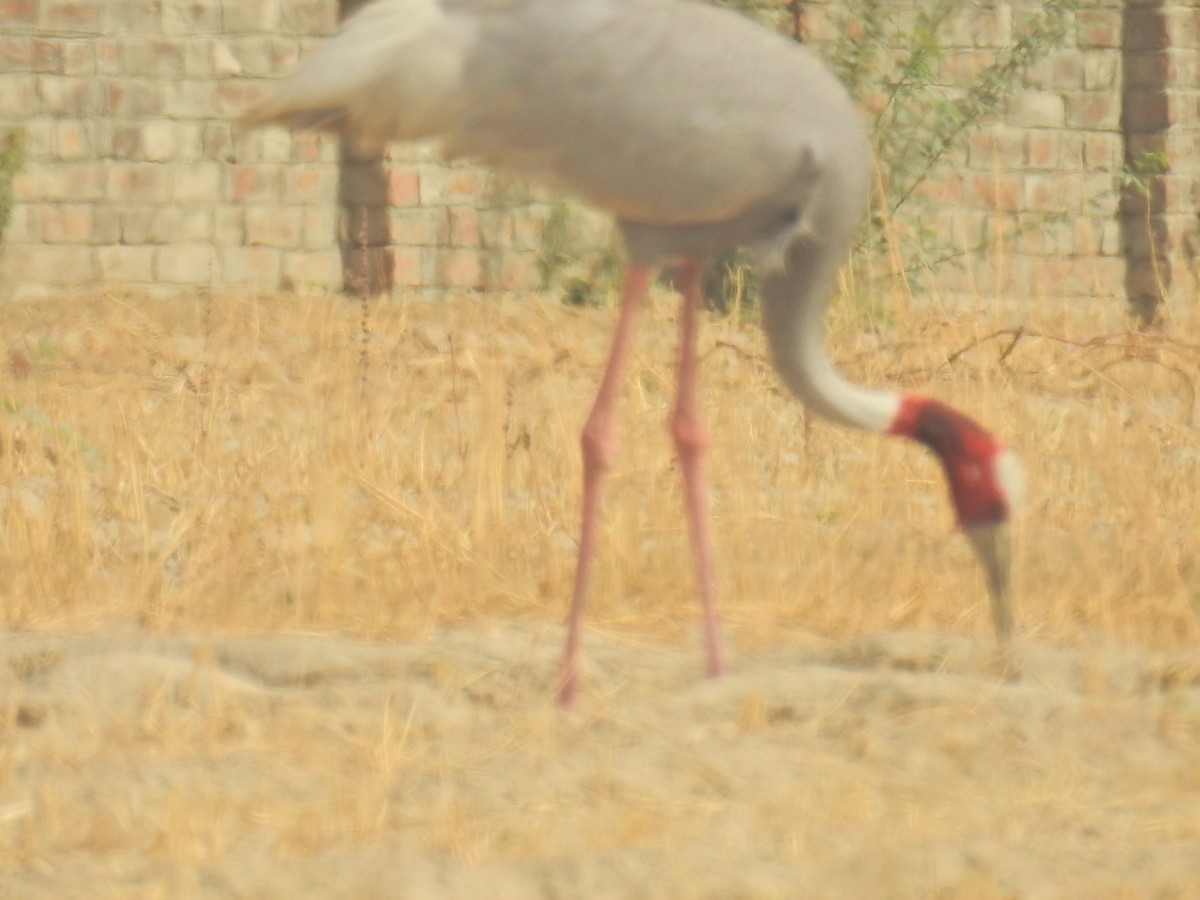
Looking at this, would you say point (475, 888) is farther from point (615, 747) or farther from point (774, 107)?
point (774, 107)

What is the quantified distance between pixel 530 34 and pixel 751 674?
Answer: 124 cm

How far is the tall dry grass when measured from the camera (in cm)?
466

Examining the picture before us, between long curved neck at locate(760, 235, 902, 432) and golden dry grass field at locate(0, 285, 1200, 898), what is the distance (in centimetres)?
44

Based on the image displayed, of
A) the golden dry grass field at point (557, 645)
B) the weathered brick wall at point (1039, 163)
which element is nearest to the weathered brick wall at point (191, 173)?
the weathered brick wall at point (1039, 163)

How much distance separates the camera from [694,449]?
15.1 feet

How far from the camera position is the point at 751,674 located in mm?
4105

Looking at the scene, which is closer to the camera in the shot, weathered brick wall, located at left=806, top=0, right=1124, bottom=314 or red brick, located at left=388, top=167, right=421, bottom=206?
red brick, located at left=388, top=167, right=421, bottom=206

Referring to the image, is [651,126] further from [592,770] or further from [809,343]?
[592,770]

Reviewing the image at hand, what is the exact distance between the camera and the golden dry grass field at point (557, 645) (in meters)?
3.02

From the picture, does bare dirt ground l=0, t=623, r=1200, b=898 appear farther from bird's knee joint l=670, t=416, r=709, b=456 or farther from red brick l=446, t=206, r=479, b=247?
red brick l=446, t=206, r=479, b=247

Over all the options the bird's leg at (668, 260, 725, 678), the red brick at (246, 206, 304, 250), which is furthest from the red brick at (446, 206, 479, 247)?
the bird's leg at (668, 260, 725, 678)

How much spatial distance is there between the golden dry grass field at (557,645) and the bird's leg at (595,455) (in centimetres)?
8

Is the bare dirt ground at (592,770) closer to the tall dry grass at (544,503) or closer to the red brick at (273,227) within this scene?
the tall dry grass at (544,503)

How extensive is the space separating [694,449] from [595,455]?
26 centimetres
